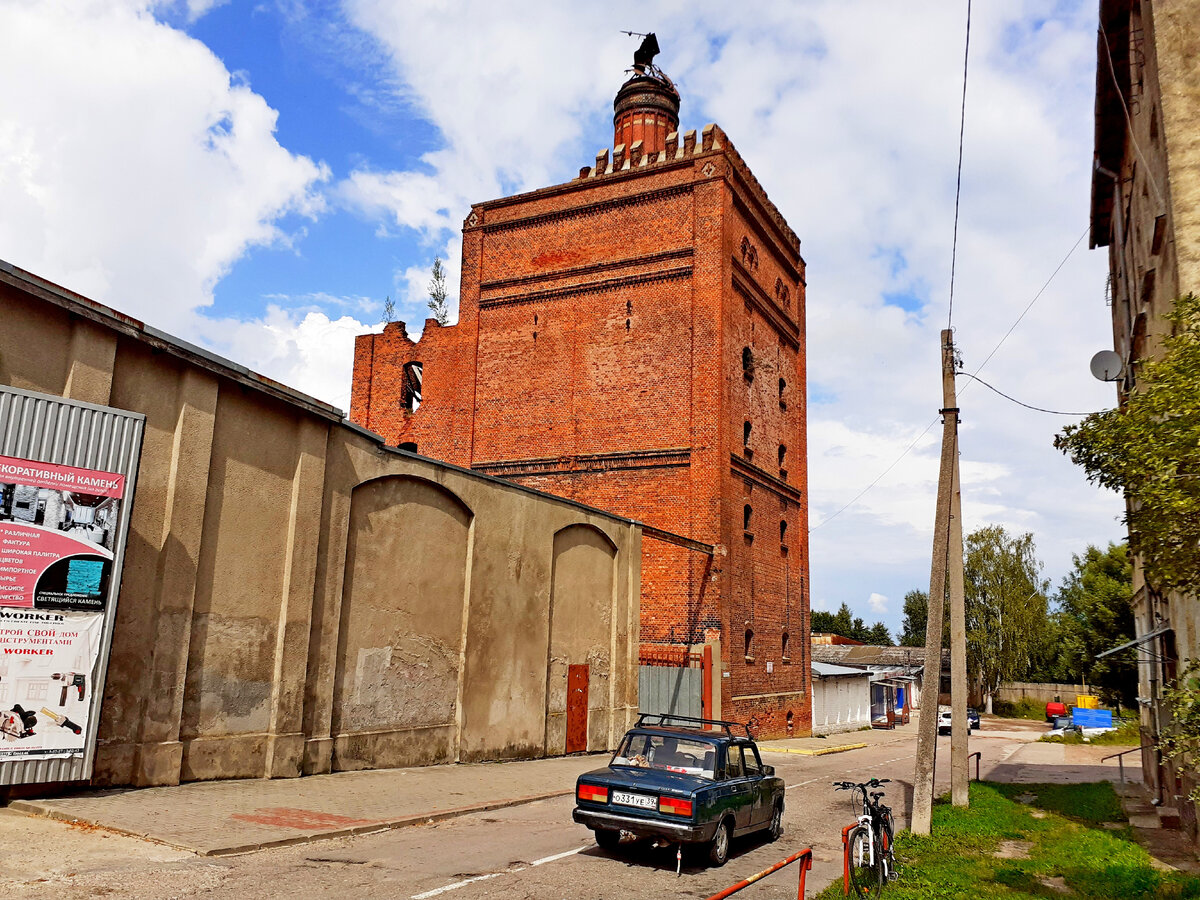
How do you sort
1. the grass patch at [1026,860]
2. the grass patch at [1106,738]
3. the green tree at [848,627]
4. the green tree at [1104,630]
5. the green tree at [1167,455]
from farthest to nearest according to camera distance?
the green tree at [848,627] → the green tree at [1104,630] → the grass patch at [1106,738] → the grass patch at [1026,860] → the green tree at [1167,455]

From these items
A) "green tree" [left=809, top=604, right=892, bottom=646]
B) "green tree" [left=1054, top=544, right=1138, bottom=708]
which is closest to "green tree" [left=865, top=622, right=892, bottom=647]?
"green tree" [left=809, top=604, right=892, bottom=646]

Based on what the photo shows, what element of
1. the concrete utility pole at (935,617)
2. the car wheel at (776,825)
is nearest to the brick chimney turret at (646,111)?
the concrete utility pole at (935,617)

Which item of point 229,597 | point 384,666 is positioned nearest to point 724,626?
point 384,666

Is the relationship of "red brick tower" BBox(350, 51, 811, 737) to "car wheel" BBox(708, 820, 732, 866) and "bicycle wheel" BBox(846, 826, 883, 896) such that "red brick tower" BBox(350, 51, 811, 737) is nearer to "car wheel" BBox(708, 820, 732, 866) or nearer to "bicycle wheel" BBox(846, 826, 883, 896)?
"car wheel" BBox(708, 820, 732, 866)

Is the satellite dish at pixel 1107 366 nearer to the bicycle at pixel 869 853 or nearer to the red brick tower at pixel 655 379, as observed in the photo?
the bicycle at pixel 869 853

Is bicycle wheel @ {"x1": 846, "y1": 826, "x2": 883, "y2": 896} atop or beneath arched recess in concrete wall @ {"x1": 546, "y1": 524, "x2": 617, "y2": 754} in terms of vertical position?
beneath

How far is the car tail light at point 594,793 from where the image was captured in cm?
894

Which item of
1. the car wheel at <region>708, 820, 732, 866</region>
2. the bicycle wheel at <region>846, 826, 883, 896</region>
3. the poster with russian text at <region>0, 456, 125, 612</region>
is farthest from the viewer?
the poster with russian text at <region>0, 456, 125, 612</region>

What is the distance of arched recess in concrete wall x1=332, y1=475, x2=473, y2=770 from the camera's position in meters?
14.0

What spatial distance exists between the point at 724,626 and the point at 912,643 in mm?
74201

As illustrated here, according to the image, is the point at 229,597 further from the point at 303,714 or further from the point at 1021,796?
the point at 1021,796

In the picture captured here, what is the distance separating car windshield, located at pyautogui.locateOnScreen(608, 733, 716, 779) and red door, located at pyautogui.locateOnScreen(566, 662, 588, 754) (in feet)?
31.2

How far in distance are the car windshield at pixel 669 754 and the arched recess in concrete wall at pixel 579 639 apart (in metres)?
8.80

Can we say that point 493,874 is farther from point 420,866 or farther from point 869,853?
point 869,853
